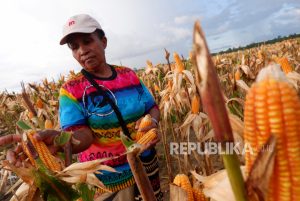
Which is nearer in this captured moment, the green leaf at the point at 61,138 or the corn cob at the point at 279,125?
the corn cob at the point at 279,125

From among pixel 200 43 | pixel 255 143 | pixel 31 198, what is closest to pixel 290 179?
pixel 255 143

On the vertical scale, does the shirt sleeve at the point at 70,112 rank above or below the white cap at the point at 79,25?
below

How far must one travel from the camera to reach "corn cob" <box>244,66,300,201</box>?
0.82m

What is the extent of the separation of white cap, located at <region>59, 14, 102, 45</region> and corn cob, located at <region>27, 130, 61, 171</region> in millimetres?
1073

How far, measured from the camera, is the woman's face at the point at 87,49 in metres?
2.68

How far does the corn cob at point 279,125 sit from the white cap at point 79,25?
1975 mm

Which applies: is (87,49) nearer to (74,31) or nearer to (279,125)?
(74,31)

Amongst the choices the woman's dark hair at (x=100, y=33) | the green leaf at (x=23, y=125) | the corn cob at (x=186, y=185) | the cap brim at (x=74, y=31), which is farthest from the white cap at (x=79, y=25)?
the corn cob at (x=186, y=185)

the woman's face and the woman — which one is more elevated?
the woman's face

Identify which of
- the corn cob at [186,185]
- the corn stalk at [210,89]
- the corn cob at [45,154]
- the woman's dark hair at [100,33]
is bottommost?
the corn cob at [186,185]

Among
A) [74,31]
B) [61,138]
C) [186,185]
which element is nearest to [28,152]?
[61,138]

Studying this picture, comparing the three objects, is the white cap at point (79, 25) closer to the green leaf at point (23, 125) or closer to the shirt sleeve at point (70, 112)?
the shirt sleeve at point (70, 112)

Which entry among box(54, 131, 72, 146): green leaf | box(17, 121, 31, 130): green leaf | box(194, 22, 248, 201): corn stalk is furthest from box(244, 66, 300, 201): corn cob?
box(17, 121, 31, 130): green leaf

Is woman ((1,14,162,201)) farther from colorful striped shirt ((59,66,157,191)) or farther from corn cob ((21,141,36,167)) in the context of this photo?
corn cob ((21,141,36,167))
